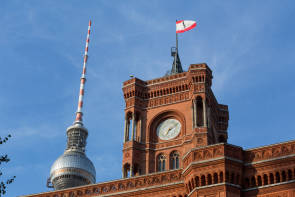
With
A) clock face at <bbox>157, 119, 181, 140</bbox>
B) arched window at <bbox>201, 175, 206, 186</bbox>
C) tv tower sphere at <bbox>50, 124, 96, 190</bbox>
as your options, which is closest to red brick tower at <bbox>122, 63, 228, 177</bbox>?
clock face at <bbox>157, 119, 181, 140</bbox>

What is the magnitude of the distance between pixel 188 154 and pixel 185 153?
15338mm

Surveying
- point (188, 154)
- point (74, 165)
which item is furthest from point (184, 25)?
point (74, 165)

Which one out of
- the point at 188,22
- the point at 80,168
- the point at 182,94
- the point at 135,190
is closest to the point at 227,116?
the point at 182,94

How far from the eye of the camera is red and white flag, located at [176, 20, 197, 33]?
6925 cm

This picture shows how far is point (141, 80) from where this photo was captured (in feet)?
216

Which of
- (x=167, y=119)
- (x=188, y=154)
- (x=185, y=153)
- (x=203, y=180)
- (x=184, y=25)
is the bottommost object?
(x=203, y=180)

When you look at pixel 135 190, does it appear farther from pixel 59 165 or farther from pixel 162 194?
pixel 59 165

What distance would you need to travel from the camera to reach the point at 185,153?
57.3 metres

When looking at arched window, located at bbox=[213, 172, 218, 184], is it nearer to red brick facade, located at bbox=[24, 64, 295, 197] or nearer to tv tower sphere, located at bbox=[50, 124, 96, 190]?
red brick facade, located at bbox=[24, 64, 295, 197]

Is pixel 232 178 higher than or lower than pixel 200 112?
lower

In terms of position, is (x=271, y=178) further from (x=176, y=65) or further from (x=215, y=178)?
(x=176, y=65)

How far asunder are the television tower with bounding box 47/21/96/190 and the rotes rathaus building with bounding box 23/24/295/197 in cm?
3817

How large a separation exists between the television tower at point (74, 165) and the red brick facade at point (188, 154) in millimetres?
42744

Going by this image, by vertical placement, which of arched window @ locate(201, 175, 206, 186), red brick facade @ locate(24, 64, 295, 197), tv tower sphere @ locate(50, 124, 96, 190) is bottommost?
arched window @ locate(201, 175, 206, 186)
